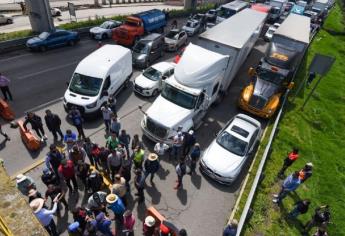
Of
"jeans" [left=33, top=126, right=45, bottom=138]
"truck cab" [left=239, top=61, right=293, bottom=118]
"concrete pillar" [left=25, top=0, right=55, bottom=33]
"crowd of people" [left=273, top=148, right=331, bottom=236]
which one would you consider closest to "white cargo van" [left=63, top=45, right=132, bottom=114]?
"jeans" [left=33, top=126, right=45, bottom=138]

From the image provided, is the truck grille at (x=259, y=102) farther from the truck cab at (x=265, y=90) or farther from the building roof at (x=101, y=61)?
the building roof at (x=101, y=61)

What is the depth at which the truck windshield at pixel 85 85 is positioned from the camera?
46.5ft

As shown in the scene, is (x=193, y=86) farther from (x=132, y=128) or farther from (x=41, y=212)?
(x=41, y=212)

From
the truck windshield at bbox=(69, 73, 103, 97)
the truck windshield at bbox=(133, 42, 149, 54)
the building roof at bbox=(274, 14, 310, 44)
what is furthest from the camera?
the truck windshield at bbox=(133, 42, 149, 54)

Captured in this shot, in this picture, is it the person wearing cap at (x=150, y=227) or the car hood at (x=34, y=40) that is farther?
the car hood at (x=34, y=40)

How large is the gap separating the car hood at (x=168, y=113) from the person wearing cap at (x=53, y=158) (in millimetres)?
4638

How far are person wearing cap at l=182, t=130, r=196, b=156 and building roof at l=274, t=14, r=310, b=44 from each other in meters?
12.4

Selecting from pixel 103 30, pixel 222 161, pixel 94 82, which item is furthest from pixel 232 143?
pixel 103 30

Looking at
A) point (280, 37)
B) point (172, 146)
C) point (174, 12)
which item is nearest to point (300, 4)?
point (174, 12)

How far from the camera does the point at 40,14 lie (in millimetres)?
23375

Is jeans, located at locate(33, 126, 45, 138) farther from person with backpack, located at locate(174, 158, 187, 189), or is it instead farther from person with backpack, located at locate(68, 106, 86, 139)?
person with backpack, located at locate(174, 158, 187, 189)

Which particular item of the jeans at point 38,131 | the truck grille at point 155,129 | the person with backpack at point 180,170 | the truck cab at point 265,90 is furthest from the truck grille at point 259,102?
the jeans at point 38,131

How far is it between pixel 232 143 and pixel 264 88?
633cm

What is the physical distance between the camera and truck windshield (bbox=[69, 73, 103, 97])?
1416 centimetres
